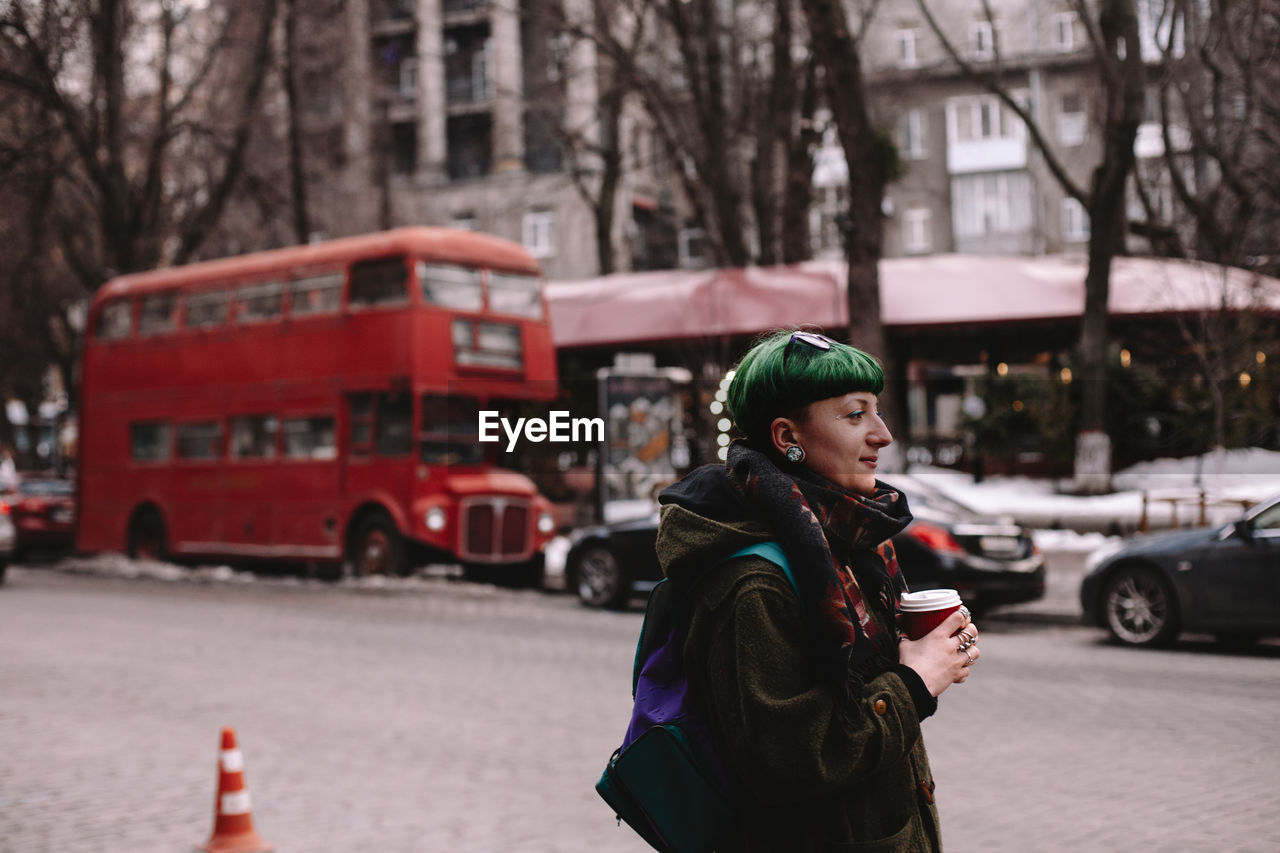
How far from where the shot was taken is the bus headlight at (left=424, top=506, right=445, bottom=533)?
18.7 metres

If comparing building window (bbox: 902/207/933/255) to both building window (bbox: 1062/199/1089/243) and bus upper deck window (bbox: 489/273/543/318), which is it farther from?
bus upper deck window (bbox: 489/273/543/318)

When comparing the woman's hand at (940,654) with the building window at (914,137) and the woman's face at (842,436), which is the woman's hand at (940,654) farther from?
the building window at (914,137)

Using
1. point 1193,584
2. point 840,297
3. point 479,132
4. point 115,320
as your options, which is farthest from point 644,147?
point 1193,584

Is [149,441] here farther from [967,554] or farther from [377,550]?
[967,554]

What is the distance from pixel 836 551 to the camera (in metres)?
2.36

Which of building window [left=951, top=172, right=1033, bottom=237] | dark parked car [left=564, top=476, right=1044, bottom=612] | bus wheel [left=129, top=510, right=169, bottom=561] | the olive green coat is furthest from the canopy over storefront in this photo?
the olive green coat

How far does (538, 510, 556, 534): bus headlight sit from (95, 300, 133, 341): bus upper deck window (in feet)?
26.2

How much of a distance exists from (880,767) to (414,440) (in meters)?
16.7

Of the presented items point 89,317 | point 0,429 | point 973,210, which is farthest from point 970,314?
point 0,429

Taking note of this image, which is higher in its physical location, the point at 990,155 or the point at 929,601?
the point at 990,155

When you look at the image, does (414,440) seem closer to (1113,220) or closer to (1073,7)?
(1113,220)

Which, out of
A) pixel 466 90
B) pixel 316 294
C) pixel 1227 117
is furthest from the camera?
pixel 466 90

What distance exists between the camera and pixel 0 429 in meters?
45.3

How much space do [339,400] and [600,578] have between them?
5.21 meters
